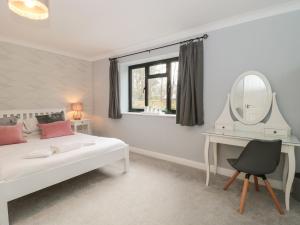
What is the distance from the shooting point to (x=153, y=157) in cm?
357

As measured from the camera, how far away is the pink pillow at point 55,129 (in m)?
3.05

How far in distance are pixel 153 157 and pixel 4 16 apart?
3349 millimetres

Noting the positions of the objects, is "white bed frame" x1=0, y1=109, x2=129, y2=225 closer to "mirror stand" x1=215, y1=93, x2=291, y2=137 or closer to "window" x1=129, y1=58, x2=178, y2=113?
"window" x1=129, y1=58, x2=178, y2=113

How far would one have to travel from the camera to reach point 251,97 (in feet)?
8.14

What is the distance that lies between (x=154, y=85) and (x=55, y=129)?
218 centimetres

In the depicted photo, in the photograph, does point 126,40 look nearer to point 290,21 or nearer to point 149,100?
point 149,100

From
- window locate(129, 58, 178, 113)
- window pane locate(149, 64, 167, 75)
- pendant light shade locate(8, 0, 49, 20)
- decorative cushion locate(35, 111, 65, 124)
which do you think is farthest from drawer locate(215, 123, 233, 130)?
decorative cushion locate(35, 111, 65, 124)

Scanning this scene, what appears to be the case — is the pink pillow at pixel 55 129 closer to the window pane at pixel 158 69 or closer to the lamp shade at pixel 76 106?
the lamp shade at pixel 76 106

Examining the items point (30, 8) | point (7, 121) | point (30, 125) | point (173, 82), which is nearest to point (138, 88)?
point (173, 82)

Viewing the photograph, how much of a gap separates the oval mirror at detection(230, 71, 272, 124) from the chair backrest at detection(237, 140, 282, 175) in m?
0.75

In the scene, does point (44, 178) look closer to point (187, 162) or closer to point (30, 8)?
point (30, 8)

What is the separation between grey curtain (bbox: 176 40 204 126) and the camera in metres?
2.79

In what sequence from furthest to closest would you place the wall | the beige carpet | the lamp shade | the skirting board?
the lamp shade
the wall
the skirting board
the beige carpet

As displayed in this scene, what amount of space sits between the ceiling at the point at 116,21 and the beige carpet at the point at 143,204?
6.13 feet
